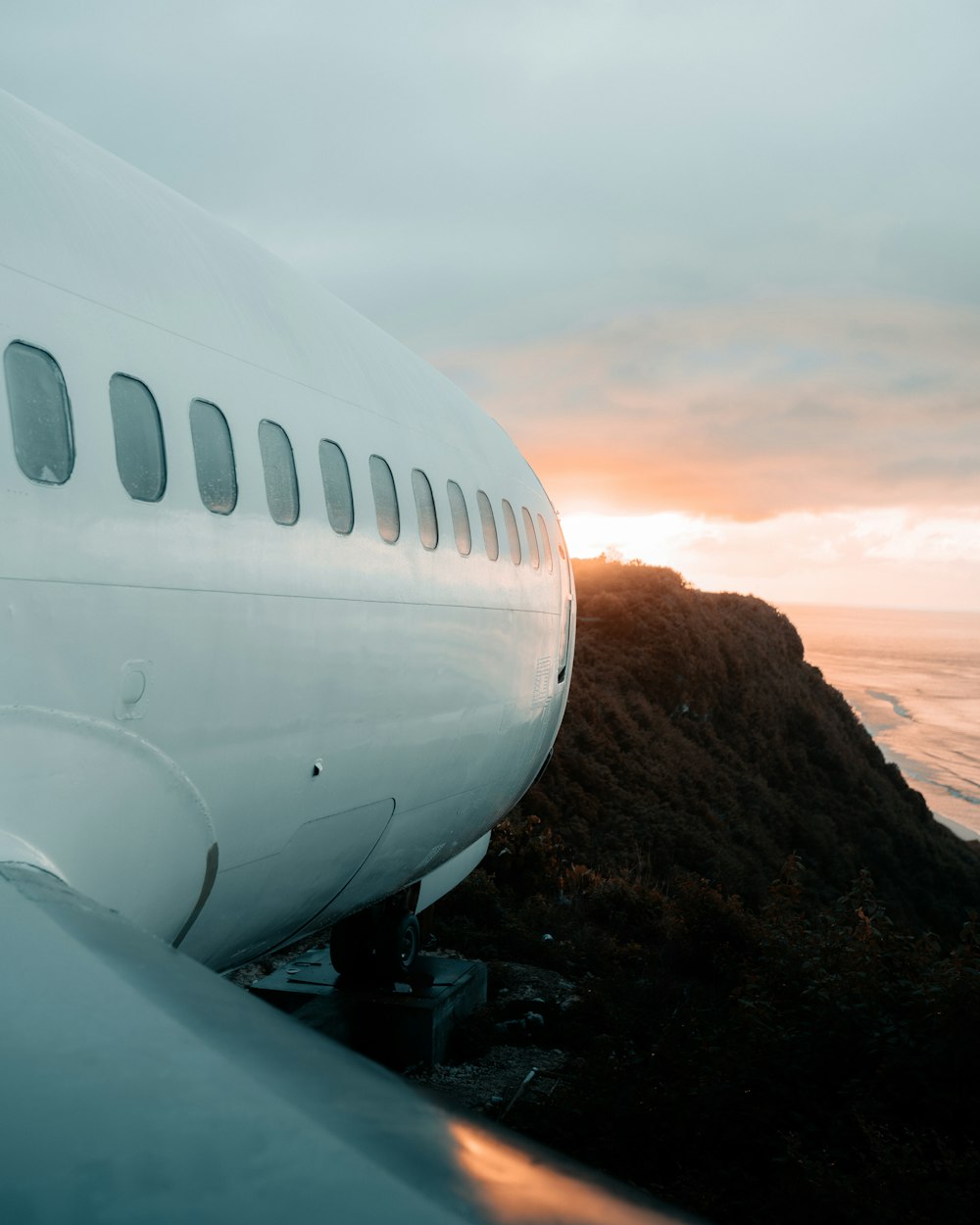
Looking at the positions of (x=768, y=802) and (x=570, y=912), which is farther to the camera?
(x=768, y=802)

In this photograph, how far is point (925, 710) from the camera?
286ft

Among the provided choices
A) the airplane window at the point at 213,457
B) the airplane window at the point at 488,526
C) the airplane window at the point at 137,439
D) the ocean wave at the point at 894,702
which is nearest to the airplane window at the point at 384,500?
the airplane window at the point at 213,457

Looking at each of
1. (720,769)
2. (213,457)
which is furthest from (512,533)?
(720,769)

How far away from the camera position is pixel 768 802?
34.2 meters

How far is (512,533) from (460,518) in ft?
4.11

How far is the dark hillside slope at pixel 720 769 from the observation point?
26.2m

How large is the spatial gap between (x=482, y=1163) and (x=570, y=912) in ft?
51.3

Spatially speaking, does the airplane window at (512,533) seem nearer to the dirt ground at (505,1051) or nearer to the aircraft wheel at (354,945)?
the aircraft wheel at (354,945)

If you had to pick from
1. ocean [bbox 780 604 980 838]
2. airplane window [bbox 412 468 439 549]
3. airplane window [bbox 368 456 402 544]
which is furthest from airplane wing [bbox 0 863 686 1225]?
ocean [bbox 780 604 980 838]

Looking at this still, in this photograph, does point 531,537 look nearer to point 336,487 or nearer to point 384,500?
point 384,500

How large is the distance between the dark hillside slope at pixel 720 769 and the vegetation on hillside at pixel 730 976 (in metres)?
0.13

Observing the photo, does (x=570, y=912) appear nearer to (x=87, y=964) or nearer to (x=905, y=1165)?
(x=905, y=1165)

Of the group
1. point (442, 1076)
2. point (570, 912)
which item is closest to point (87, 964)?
point (442, 1076)

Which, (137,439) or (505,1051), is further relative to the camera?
(505,1051)
